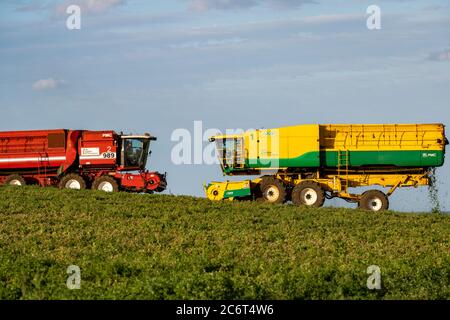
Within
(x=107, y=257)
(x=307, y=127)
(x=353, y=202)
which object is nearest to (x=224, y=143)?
(x=307, y=127)

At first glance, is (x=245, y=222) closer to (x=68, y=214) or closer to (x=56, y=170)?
(x=68, y=214)

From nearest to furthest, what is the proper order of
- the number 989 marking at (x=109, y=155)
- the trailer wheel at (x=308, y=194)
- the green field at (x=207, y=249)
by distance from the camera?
the green field at (x=207, y=249), the trailer wheel at (x=308, y=194), the number 989 marking at (x=109, y=155)

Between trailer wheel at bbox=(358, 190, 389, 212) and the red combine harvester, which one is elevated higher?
the red combine harvester

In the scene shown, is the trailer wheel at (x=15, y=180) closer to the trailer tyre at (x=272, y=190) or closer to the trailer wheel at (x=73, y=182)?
the trailer wheel at (x=73, y=182)

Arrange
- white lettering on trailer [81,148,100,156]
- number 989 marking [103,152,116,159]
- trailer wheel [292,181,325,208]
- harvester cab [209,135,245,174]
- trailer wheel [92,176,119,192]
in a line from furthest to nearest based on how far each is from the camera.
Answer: white lettering on trailer [81,148,100,156] < number 989 marking [103,152,116,159] < trailer wheel [92,176,119,192] < harvester cab [209,135,245,174] < trailer wheel [292,181,325,208]

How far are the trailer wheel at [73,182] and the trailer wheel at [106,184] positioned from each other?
2.09 feet

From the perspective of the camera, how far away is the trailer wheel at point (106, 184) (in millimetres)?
40875

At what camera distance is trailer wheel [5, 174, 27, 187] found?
139 ft

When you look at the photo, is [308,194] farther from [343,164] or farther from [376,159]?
[376,159]

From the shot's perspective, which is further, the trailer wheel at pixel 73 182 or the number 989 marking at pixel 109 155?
the number 989 marking at pixel 109 155

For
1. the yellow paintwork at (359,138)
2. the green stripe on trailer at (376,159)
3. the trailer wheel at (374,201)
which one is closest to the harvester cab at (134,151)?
the yellow paintwork at (359,138)

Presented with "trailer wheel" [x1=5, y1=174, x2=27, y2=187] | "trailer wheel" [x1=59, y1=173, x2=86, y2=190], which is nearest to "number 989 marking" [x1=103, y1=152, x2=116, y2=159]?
"trailer wheel" [x1=59, y1=173, x2=86, y2=190]

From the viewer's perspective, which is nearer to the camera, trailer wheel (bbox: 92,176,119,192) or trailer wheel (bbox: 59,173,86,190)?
trailer wheel (bbox: 92,176,119,192)

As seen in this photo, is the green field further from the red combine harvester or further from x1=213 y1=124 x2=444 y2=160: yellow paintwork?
the red combine harvester
